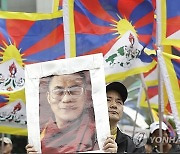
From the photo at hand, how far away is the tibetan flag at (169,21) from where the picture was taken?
5.18 m

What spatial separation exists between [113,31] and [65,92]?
190 cm

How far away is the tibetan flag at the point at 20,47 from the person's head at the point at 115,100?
120 cm

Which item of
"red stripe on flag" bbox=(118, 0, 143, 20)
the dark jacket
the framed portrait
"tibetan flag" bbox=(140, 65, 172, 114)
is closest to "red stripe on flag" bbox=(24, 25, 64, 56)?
"red stripe on flag" bbox=(118, 0, 143, 20)

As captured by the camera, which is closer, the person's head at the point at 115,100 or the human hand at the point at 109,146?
the human hand at the point at 109,146

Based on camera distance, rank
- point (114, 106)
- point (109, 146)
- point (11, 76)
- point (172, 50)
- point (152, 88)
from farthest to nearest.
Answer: point (152, 88)
point (11, 76)
point (172, 50)
point (114, 106)
point (109, 146)

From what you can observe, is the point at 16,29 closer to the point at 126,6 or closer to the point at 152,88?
the point at 126,6

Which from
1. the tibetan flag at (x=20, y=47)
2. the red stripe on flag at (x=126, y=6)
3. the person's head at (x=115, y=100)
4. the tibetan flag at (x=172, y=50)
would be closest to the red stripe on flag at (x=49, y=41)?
the tibetan flag at (x=20, y=47)

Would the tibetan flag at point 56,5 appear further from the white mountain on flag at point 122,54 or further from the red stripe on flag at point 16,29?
the white mountain on flag at point 122,54

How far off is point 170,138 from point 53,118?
121 inches

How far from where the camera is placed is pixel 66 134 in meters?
3.57

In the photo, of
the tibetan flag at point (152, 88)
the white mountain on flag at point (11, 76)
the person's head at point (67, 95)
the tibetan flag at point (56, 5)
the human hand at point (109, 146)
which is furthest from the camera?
the tibetan flag at point (152, 88)

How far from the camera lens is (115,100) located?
14.5 ft

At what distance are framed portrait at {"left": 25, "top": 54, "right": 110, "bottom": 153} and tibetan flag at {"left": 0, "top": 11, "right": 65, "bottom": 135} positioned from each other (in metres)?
1.89

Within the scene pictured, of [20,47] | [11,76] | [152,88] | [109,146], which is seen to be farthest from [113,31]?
[152,88]
